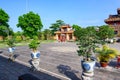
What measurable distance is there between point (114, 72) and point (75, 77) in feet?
8.10

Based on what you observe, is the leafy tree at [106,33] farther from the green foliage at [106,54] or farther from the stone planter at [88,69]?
the stone planter at [88,69]

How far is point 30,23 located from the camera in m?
53.1

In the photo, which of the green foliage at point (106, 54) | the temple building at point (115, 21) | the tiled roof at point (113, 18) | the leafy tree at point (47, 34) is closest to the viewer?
the green foliage at point (106, 54)

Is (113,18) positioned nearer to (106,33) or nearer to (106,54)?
(106,33)

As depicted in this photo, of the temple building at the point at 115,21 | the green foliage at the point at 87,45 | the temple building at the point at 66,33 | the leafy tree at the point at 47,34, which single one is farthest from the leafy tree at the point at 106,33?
the green foliage at the point at 87,45

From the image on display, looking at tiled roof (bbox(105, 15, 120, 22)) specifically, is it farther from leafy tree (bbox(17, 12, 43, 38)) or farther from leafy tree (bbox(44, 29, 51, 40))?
leafy tree (bbox(17, 12, 43, 38))

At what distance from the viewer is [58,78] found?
991 cm

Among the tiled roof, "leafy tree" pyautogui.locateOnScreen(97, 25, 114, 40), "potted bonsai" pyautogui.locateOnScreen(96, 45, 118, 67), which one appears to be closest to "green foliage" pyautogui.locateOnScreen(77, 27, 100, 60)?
"potted bonsai" pyautogui.locateOnScreen(96, 45, 118, 67)

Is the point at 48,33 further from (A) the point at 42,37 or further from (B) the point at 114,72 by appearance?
(B) the point at 114,72

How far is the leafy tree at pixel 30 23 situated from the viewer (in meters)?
52.8

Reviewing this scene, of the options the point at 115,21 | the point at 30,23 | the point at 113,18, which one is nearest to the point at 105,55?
the point at 115,21

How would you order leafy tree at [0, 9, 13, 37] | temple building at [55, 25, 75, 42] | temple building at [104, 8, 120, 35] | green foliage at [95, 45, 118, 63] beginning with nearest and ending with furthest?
green foliage at [95, 45, 118, 63] < temple building at [104, 8, 120, 35] < leafy tree at [0, 9, 13, 37] < temple building at [55, 25, 75, 42]

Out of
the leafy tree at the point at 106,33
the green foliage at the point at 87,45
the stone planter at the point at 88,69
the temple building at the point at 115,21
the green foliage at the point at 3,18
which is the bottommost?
the stone planter at the point at 88,69

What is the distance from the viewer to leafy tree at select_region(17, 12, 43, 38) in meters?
52.8
